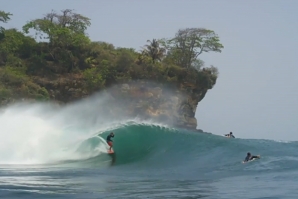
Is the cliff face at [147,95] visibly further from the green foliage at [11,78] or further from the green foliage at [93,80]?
the green foliage at [11,78]

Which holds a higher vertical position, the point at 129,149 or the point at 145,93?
the point at 145,93

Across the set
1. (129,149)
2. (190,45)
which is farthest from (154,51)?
(129,149)

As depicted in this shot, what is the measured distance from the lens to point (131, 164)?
21531 mm

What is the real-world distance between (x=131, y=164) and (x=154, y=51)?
39.6 m

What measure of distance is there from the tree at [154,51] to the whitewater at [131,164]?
3023cm

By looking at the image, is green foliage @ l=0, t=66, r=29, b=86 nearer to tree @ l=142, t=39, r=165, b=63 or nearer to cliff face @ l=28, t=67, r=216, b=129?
cliff face @ l=28, t=67, r=216, b=129

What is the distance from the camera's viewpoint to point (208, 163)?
2070 cm

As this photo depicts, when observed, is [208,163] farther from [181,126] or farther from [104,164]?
[181,126]

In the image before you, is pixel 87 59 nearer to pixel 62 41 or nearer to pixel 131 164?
pixel 62 41

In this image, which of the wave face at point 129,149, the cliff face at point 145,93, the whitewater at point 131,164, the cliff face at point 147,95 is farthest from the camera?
the cliff face at point 147,95

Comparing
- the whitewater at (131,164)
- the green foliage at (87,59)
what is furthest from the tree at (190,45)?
the whitewater at (131,164)

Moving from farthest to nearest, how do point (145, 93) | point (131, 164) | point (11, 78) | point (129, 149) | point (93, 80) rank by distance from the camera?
point (145, 93), point (93, 80), point (11, 78), point (129, 149), point (131, 164)

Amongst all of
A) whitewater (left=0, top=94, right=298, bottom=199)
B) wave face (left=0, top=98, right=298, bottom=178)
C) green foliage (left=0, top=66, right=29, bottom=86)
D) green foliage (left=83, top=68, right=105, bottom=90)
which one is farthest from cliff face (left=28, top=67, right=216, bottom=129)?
wave face (left=0, top=98, right=298, bottom=178)

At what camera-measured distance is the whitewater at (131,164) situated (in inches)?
453
